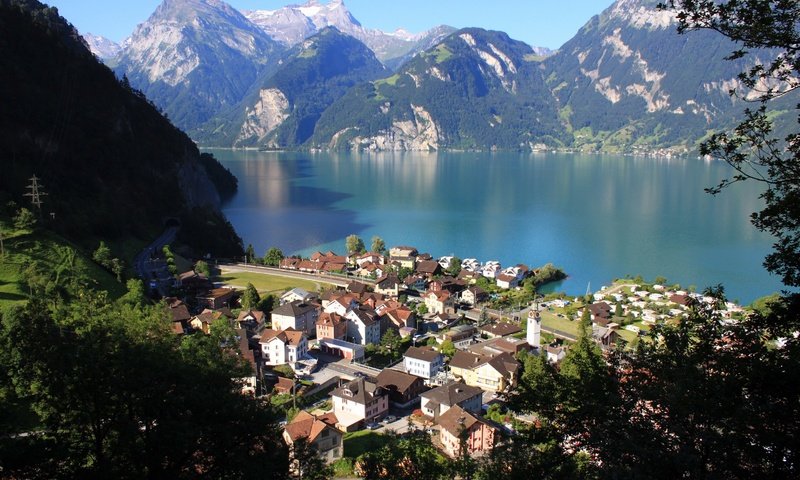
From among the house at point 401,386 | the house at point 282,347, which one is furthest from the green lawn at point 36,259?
the house at point 401,386

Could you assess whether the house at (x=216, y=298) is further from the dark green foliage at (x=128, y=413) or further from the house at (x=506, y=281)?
the dark green foliage at (x=128, y=413)

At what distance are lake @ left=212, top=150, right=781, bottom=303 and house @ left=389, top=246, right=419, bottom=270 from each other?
5.06 meters

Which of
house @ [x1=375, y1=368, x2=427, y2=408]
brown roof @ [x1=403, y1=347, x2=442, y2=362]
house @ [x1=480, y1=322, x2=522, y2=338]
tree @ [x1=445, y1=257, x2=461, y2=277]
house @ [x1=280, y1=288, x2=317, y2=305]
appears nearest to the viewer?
house @ [x1=375, y1=368, x2=427, y2=408]

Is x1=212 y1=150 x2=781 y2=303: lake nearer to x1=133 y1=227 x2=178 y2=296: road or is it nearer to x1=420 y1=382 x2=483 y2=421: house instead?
x1=133 y1=227 x2=178 y2=296: road

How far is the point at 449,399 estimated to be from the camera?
718 inches

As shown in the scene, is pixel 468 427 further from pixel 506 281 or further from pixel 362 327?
pixel 506 281

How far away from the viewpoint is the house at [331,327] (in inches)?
1000

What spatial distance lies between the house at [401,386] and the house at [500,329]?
7.10 m

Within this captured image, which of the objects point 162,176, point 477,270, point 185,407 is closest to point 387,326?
point 477,270

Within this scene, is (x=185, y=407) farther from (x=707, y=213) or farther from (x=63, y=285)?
(x=707, y=213)

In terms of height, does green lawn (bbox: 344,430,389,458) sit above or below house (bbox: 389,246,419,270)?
below

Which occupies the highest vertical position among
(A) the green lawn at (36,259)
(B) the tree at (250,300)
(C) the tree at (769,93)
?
(C) the tree at (769,93)

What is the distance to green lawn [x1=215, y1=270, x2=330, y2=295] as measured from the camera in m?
32.8

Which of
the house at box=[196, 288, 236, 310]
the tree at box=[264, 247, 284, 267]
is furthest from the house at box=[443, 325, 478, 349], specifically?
the tree at box=[264, 247, 284, 267]
